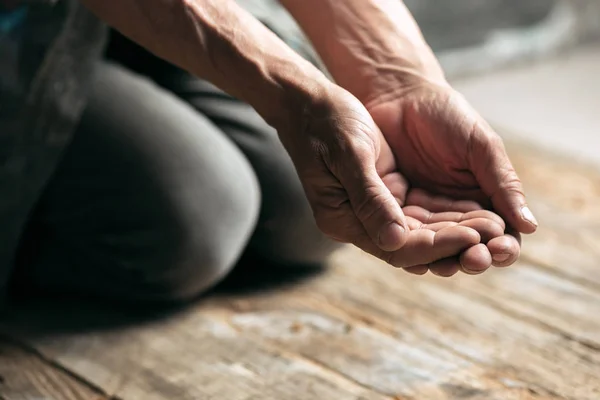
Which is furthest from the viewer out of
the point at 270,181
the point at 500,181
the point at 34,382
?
the point at 270,181

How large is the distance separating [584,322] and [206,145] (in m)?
0.54

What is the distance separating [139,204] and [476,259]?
0.46 metres

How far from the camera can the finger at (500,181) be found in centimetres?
83

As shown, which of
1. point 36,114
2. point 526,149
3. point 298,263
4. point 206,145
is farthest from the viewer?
point 526,149

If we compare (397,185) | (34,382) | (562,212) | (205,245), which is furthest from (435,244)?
(562,212)

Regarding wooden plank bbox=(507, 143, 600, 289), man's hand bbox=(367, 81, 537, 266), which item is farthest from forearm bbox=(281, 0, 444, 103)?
wooden plank bbox=(507, 143, 600, 289)

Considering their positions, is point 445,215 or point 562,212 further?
point 562,212

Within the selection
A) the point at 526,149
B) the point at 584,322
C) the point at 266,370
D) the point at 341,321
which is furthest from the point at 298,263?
the point at 526,149

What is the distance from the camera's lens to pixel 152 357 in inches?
39.7

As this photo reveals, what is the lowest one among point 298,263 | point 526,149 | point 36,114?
point 526,149

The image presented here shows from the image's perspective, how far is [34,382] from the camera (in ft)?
3.14

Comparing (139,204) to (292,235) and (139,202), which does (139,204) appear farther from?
(292,235)

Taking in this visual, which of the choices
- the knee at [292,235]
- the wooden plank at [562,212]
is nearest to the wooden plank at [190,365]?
the knee at [292,235]

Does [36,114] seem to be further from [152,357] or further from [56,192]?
[152,357]
